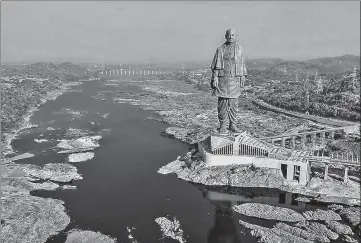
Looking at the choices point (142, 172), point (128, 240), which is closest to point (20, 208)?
point (128, 240)

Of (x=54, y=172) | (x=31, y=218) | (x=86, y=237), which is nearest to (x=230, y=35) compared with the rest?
(x=54, y=172)

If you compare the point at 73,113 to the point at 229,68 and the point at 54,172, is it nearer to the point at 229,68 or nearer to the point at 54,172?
the point at 54,172

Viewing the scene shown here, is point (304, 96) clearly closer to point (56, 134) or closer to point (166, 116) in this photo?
point (166, 116)

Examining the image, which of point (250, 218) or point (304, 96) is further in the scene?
point (304, 96)

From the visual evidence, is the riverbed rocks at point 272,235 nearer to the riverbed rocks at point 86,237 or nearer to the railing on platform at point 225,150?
the riverbed rocks at point 86,237

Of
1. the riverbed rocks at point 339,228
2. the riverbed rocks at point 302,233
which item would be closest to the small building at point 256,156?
the riverbed rocks at point 339,228

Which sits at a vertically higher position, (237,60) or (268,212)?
(237,60)
